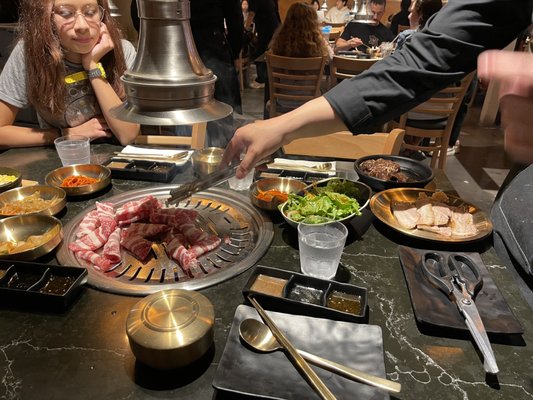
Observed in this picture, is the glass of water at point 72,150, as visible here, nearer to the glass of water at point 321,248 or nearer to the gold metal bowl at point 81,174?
the gold metal bowl at point 81,174

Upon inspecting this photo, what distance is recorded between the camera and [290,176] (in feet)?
6.81

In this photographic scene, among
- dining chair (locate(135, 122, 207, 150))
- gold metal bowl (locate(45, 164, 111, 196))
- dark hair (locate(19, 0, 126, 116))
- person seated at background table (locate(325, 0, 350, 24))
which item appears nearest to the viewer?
gold metal bowl (locate(45, 164, 111, 196))

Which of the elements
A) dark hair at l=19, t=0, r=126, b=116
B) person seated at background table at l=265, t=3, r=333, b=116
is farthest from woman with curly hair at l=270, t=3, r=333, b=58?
dark hair at l=19, t=0, r=126, b=116

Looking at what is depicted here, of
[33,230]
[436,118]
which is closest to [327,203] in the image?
[33,230]

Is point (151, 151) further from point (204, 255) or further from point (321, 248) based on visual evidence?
point (321, 248)

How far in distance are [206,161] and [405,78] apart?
1033mm

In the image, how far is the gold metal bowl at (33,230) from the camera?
142cm

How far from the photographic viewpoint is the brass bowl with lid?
932mm

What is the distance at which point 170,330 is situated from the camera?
37.9 inches

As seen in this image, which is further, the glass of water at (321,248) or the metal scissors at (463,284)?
the glass of water at (321,248)

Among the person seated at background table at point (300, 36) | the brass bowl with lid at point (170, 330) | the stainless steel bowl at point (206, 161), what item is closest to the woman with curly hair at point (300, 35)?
the person seated at background table at point (300, 36)

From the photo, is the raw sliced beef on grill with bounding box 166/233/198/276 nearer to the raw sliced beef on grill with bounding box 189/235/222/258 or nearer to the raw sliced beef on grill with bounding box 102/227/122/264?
the raw sliced beef on grill with bounding box 189/235/222/258

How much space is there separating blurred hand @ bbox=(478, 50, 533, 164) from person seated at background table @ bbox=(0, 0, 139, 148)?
2.16m

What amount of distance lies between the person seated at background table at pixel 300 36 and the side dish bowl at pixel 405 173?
296 cm
